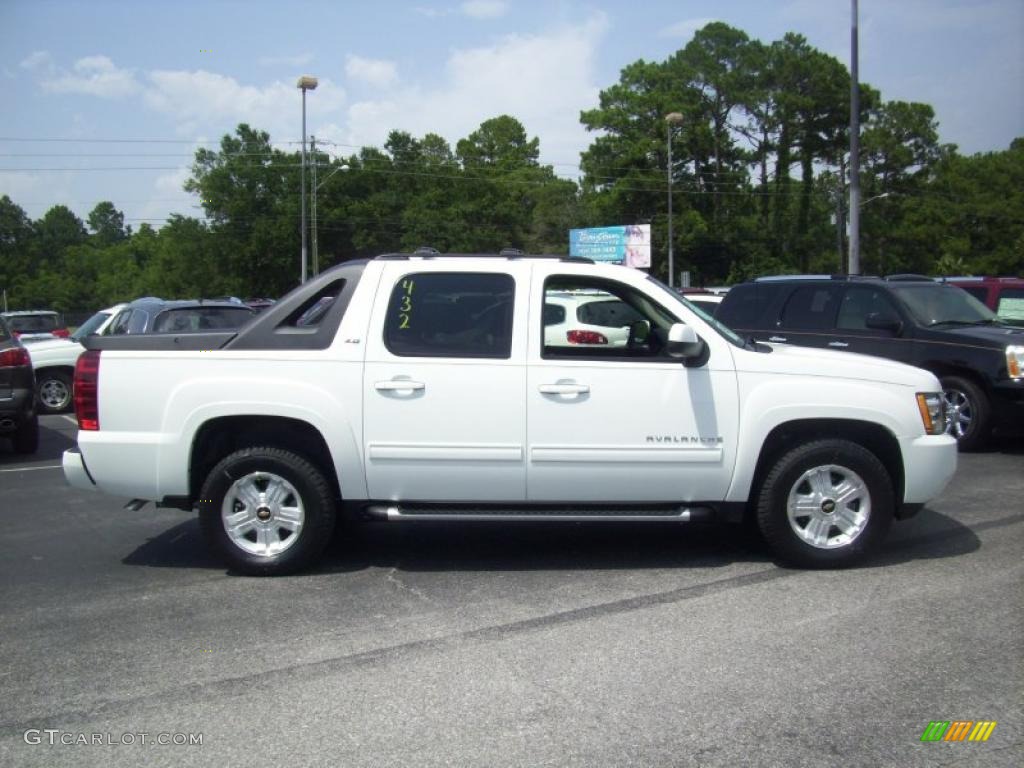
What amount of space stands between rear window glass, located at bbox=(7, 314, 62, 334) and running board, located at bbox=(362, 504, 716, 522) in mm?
17295

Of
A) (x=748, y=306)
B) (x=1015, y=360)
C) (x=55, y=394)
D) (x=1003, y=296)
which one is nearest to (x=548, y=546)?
(x=1015, y=360)

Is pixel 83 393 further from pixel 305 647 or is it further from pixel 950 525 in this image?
pixel 950 525

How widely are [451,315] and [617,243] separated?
4403 cm

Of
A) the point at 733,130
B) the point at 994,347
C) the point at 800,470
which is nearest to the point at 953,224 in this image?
the point at 733,130

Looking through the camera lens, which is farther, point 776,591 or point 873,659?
point 776,591

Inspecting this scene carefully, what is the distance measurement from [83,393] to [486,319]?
2.43m

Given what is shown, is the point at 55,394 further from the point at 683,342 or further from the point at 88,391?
the point at 683,342

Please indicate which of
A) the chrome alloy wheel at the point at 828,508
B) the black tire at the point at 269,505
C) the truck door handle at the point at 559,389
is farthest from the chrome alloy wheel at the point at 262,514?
the chrome alloy wheel at the point at 828,508

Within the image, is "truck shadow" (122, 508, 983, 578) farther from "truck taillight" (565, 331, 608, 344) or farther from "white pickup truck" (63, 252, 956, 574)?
"truck taillight" (565, 331, 608, 344)

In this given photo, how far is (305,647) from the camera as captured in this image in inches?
179

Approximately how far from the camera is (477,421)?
5.48 m

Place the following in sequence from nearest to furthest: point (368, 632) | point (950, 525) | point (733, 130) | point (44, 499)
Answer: point (368, 632)
point (950, 525)
point (44, 499)
point (733, 130)

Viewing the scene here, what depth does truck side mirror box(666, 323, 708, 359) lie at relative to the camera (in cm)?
538

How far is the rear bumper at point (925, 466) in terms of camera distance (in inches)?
223
